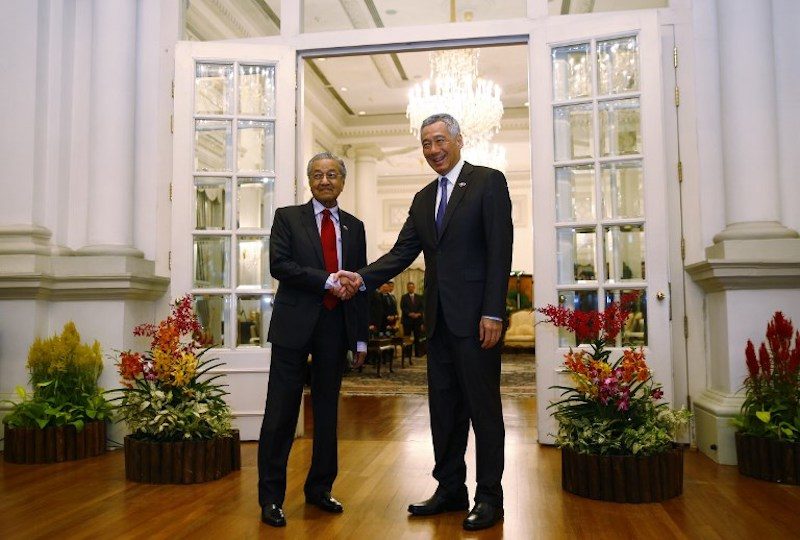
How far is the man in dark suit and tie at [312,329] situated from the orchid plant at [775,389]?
1973 millimetres

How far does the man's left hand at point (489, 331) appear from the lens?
2.56 metres

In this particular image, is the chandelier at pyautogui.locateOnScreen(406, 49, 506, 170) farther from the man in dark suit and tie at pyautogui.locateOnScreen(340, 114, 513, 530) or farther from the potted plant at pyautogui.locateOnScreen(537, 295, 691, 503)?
the man in dark suit and tie at pyautogui.locateOnScreen(340, 114, 513, 530)

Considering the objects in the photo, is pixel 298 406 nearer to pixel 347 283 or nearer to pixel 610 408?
pixel 347 283

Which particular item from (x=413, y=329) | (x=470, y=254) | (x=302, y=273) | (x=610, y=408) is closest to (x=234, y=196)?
→ (x=302, y=273)

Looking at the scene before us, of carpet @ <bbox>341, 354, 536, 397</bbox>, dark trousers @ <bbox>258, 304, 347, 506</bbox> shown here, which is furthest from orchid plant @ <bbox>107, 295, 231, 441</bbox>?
carpet @ <bbox>341, 354, 536, 397</bbox>

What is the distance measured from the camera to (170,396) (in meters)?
3.38

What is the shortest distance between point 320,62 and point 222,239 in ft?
19.2

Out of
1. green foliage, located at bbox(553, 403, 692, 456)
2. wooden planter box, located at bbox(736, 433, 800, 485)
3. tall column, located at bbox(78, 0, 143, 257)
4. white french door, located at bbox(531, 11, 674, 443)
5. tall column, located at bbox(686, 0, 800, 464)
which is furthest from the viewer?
tall column, located at bbox(78, 0, 143, 257)

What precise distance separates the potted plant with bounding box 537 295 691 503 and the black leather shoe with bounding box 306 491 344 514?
3.41 ft

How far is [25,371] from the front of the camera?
4.12m

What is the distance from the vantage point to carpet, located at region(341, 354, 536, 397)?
7145 millimetres

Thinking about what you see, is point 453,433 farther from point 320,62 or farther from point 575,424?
point 320,62

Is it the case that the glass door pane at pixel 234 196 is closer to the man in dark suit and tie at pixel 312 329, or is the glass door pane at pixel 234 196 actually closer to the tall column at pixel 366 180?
the man in dark suit and tie at pixel 312 329

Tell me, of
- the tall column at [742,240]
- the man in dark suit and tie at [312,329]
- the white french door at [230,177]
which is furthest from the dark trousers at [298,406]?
the tall column at [742,240]
